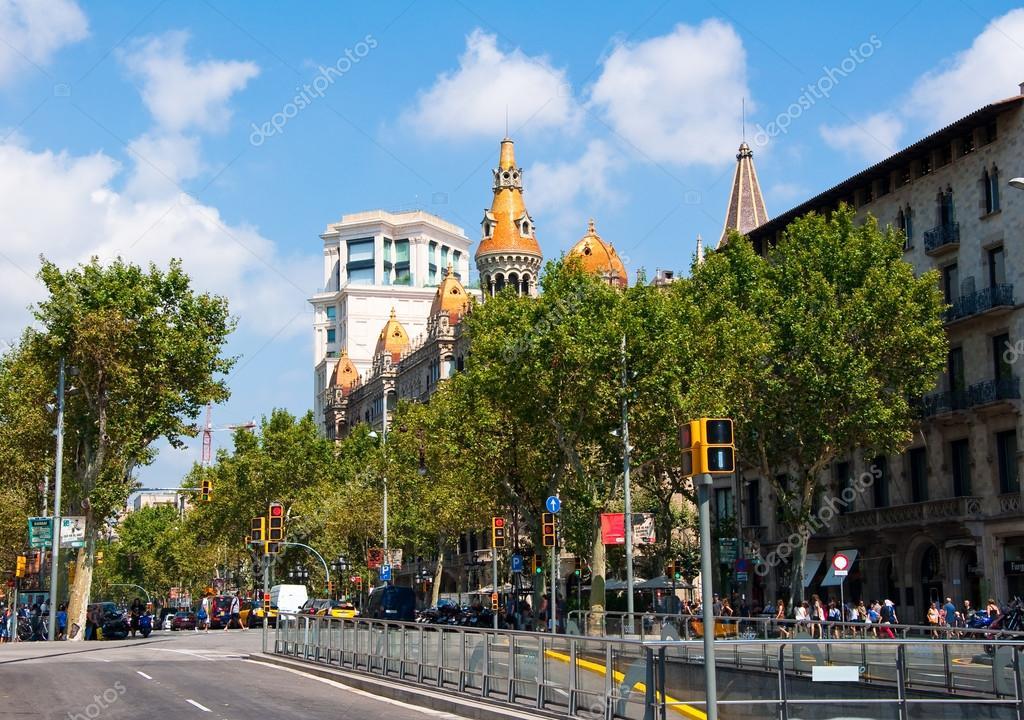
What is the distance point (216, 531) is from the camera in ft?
313

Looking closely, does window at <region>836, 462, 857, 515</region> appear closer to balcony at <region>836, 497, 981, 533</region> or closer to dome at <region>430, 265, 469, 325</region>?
balcony at <region>836, 497, 981, 533</region>

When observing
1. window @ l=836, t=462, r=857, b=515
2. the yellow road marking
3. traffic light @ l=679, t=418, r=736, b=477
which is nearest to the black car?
window @ l=836, t=462, r=857, b=515

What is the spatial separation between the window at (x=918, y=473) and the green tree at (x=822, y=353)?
1720 mm

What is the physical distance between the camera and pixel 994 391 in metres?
46.3

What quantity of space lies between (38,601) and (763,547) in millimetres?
44076

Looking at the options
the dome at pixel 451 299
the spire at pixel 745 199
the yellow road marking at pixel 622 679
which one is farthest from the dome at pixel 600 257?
the yellow road marking at pixel 622 679

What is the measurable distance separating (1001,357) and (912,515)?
7.23 metres

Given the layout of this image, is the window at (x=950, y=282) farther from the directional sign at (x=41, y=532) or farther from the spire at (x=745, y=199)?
the directional sign at (x=41, y=532)

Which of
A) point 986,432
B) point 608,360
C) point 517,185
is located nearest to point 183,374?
point 608,360

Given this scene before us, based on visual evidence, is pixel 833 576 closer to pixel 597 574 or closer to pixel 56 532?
pixel 597 574

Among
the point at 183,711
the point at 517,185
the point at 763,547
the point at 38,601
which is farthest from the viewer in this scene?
the point at 517,185

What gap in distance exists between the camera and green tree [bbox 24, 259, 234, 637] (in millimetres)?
51125

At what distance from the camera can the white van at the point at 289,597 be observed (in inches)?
2853

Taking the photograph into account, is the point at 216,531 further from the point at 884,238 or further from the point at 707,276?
the point at 884,238
